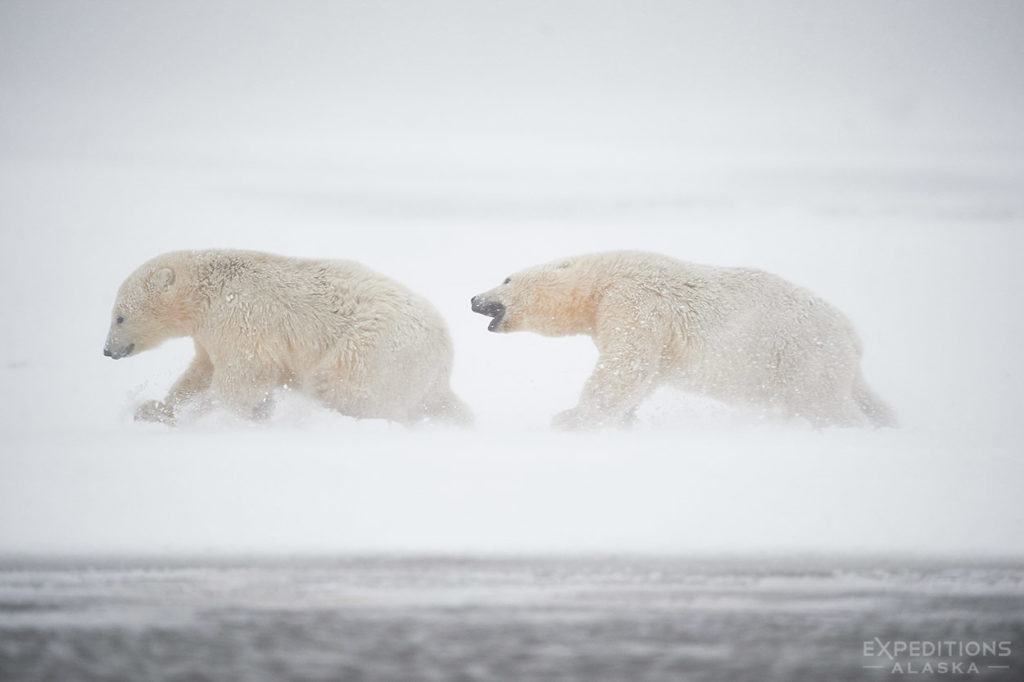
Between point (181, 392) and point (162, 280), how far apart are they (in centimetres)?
69

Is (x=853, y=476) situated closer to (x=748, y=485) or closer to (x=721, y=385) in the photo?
(x=748, y=485)

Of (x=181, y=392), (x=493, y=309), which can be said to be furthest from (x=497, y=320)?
(x=181, y=392)

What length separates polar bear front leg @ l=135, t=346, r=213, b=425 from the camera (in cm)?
655

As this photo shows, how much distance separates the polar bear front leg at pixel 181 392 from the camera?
21.5ft

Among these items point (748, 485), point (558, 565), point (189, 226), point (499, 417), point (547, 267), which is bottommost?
point (558, 565)

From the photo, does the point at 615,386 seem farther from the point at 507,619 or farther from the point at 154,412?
the point at 154,412

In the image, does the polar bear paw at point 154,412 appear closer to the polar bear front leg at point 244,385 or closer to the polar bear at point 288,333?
the polar bear at point 288,333

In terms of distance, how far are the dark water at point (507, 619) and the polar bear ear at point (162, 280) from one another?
2437 millimetres

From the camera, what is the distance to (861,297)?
11.2 meters

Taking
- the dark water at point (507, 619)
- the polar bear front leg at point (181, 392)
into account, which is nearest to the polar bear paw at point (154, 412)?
the polar bear front leg at point (181, 392)

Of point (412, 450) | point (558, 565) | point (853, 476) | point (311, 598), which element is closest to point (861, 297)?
point (853, 476)

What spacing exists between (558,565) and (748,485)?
126 centimetres

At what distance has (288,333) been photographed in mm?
6305

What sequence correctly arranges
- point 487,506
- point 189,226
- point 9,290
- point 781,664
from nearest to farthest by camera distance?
point 781,664, point 487,506, point 9,290, point 189,226
